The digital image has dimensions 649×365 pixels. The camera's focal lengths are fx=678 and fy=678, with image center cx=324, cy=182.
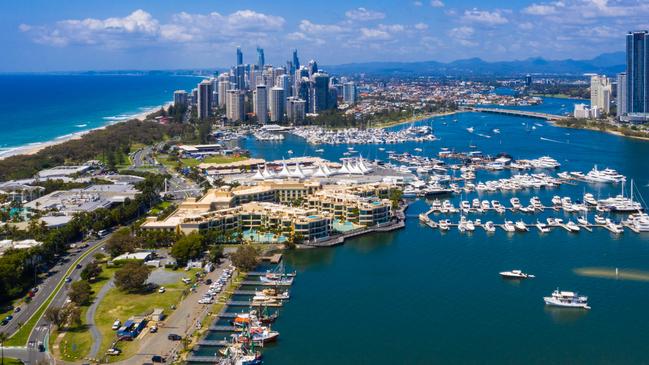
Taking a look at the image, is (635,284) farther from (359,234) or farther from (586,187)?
(586,187)

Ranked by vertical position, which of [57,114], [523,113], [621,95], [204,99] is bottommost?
[523,113]

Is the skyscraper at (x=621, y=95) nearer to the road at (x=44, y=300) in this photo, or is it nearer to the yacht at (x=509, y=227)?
the yacht at (x=509, y=227)

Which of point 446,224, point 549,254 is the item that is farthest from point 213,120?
point 549,254

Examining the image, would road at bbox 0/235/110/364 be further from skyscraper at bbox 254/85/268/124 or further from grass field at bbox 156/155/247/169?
skyscraper at bbox 254/85/268/124

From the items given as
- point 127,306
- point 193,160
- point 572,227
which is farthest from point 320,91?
point 127,306

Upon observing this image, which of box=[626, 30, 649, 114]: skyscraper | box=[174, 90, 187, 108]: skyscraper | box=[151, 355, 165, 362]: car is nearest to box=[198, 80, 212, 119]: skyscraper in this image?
box=[174, 90, 187, 108]: skyscraper

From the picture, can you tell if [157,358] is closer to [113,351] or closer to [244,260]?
[113,351]
